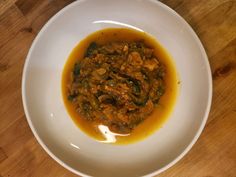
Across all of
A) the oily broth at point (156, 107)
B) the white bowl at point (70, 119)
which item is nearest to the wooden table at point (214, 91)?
the white bowl at point (70, 119)

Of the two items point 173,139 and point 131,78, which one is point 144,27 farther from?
point 173,139

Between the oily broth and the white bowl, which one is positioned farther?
the oily broth

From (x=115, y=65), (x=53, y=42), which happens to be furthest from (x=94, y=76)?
(x=53, y=42)

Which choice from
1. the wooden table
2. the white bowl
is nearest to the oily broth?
the white bowl

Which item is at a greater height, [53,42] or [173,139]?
[53,42]

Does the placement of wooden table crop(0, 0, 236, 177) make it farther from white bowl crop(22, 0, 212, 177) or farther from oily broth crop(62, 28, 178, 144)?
oily broth crop(62, 28, 178, 144)

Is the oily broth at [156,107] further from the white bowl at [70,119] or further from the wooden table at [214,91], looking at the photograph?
the wooden table at [214,91]

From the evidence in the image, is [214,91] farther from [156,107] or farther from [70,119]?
[70,119]
